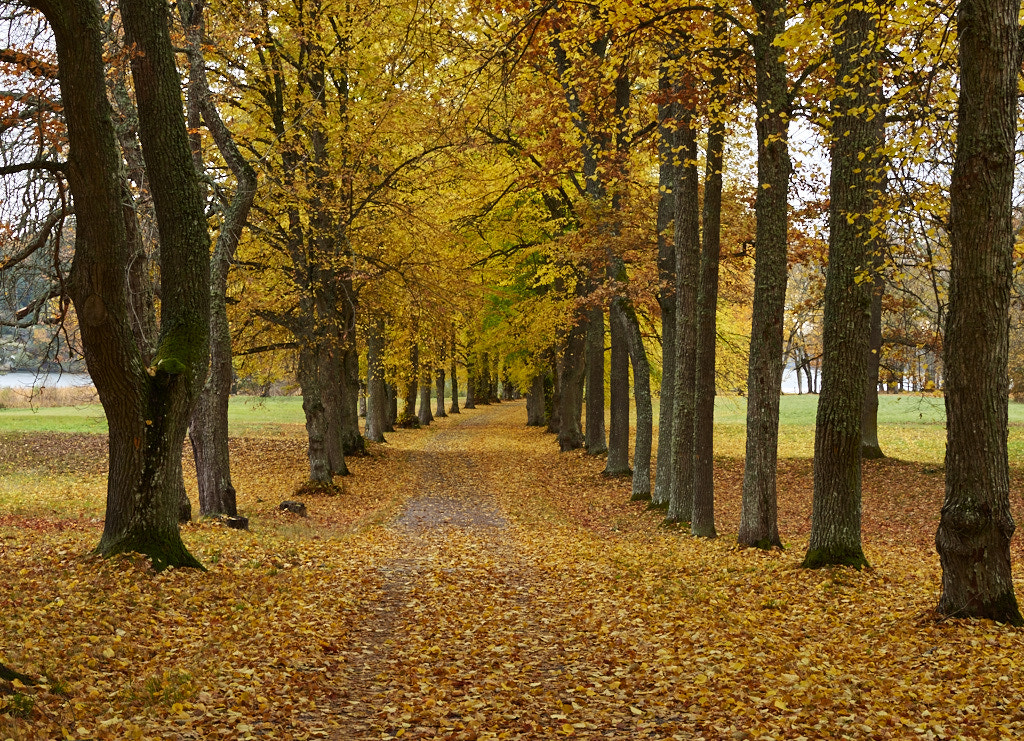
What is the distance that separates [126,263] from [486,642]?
18.9 feet

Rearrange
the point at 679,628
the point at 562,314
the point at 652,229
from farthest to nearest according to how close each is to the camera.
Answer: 1. the point at 562,314
2. the point at 652,229
3. the point at 679,628

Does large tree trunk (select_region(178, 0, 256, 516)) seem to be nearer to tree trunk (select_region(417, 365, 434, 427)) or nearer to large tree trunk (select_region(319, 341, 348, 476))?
large tree trunk (select_region(319, 341, 348, 476))

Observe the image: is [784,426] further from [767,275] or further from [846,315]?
[846,315]

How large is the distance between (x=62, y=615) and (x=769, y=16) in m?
10.3

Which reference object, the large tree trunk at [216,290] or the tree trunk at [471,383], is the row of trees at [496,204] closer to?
the large tree trunk at [216,290]

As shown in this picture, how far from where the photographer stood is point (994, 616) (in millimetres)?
→ 7160

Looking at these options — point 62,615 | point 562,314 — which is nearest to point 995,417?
point 62,615

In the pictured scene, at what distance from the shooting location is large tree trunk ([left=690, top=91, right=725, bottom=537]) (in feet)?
42.7

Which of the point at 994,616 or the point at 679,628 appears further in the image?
the point at 679,628

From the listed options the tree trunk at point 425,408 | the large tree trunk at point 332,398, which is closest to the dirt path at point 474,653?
the large tree trunk at point 332,398

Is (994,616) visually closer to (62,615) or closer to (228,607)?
(228,607)

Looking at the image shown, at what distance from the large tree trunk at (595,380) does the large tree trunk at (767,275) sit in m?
12.5

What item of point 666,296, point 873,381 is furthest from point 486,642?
point 873,381

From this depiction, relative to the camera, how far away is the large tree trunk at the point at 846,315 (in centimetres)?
941
